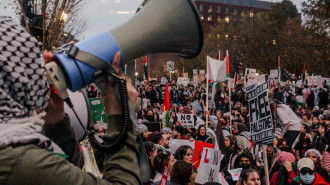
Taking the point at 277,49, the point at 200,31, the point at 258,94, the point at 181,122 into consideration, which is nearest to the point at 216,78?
the point at 181,122

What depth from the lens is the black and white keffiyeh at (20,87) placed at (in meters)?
1.12

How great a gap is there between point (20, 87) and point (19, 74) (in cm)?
4

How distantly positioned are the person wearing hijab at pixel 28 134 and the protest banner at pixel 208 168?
14.0 ft

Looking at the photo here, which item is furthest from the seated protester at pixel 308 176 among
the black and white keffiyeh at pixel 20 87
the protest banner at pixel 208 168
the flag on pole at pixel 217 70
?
the flag on pole at pixel 217 70

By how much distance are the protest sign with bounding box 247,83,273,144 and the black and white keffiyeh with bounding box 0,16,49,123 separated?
4.74 m

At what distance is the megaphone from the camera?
4.38 ft

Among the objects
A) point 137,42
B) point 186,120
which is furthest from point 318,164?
point 137,42

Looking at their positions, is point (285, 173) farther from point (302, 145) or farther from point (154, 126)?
point (154, 126)

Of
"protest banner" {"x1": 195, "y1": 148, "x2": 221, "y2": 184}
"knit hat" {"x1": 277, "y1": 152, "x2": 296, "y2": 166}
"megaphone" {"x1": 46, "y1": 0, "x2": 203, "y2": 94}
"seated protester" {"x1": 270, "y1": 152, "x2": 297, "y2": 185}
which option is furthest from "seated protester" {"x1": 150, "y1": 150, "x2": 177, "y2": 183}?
"megaphone" {"x1": 46, "y1": 0, "x2": 203, "y2": 94}

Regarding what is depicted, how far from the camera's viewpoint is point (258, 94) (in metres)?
5.99

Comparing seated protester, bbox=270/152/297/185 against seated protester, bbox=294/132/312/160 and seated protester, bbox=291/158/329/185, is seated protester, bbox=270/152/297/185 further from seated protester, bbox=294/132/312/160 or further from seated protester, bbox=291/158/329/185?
seated protester, bbox=294/132/312/160

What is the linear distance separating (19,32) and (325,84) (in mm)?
24777

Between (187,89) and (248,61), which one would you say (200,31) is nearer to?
(187,89)

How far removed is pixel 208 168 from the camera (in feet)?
18.3
